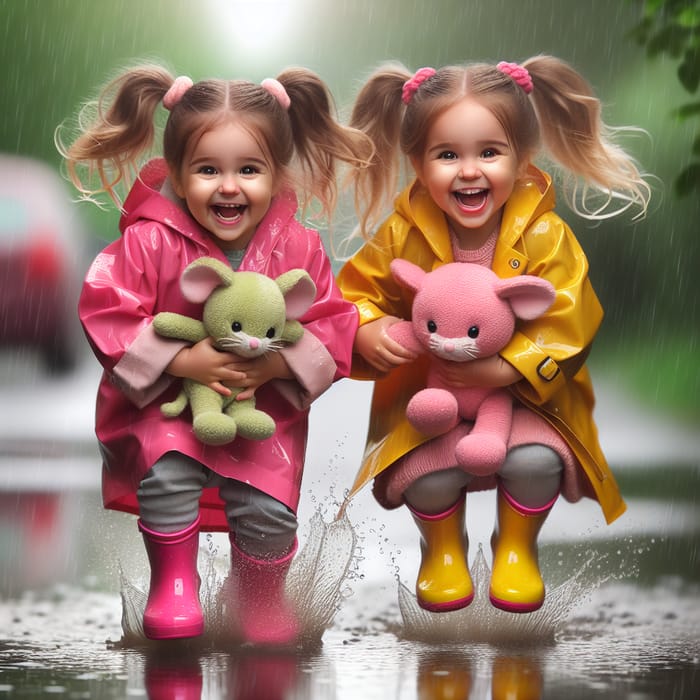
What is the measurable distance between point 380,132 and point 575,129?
0.48m

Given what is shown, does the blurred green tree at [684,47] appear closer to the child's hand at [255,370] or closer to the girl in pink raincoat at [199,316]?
the girl in pink raincoat at [199,316]

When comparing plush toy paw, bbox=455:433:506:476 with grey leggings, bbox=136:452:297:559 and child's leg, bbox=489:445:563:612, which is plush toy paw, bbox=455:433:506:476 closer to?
child's leg, bbox=489:445:563:612

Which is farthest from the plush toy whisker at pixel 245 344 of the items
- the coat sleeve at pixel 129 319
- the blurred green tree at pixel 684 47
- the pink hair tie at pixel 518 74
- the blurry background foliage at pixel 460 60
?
the blurry background foliage at pixel 460 60

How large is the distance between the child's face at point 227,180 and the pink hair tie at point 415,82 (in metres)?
0.41

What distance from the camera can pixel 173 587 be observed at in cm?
339

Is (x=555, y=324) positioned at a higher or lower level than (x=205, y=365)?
higher

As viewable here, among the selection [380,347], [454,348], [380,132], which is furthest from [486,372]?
[380,132]

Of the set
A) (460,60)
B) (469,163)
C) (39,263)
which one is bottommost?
(469,163)

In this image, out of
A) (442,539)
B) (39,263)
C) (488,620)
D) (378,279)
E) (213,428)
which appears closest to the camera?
(213,428)

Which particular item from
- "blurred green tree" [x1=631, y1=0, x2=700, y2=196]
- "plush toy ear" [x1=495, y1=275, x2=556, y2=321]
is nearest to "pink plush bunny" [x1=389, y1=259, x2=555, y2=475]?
"plush toy ear" [x1=495, y1=275, x2=556, y2=321]

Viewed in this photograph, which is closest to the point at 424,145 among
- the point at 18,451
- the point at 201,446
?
the point at 201,446

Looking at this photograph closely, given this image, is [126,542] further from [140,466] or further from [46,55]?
[46,55]

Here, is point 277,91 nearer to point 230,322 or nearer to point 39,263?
point 230,322

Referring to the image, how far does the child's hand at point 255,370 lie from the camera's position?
342cm
